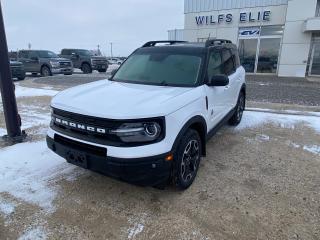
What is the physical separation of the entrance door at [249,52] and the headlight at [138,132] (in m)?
16.8

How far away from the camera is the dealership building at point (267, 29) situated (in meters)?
15.4

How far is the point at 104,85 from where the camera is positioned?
3.60 m

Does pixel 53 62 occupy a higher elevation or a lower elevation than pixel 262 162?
higher

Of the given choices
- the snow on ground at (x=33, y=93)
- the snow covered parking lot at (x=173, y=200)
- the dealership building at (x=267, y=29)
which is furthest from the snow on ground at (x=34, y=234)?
the dealership building at (x=267, y=29)

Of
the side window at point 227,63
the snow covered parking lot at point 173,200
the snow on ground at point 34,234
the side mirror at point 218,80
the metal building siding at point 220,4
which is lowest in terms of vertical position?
the snow on ground at point 34,234

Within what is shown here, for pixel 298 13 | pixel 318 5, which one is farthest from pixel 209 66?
pixel 318 5

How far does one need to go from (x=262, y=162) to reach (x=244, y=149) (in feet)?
1.77

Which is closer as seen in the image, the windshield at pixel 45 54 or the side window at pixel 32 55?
the side window at pixel 32 55

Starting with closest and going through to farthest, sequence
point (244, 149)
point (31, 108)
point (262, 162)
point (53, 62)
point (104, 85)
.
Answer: point (104, 85)
point (262, 162)
point (244, 149)
point (31, 108)
point (53, 62)

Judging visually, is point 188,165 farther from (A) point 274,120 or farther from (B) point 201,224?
(A) point 274,120

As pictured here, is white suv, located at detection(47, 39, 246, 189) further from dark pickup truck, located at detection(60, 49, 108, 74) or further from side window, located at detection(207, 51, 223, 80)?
dark pickup truck, located at detection(60, 49, 108, 74)

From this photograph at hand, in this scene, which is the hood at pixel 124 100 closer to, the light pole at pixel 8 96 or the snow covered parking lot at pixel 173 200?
the snow covered parking lot at pixel 173 200

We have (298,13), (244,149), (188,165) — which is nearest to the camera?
(188,165)

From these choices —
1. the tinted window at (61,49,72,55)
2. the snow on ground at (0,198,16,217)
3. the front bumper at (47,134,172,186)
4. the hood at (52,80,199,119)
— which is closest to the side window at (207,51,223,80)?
the hood at (52,80,199,119)
